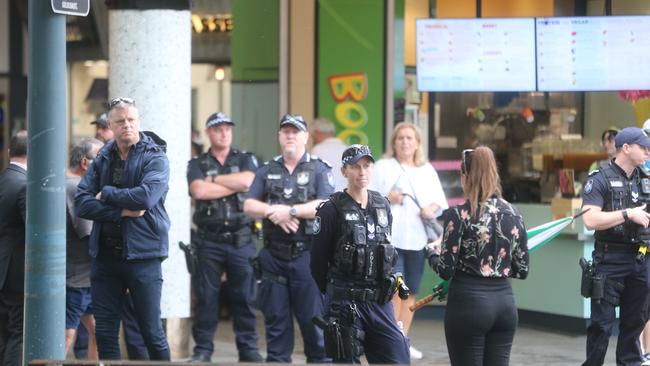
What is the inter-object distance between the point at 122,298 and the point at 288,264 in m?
1.30

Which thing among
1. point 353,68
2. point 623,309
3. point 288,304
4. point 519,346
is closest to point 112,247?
point 288,304

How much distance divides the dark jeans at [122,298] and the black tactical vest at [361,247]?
1.36m

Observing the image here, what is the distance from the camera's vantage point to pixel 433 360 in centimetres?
1034

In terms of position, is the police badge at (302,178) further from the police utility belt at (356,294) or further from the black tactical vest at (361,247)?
the police utility belt at (356,294)

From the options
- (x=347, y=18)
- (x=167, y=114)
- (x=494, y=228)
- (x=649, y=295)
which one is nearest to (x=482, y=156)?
(x=494, y=228)

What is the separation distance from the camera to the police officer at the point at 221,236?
987cm

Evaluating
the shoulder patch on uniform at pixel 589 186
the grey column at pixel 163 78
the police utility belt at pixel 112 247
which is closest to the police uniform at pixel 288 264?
the grey column at pixel 163 78

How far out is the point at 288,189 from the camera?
909 centimetres

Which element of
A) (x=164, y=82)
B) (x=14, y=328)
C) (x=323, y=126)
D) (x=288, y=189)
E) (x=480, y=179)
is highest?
(x=164, y=82)

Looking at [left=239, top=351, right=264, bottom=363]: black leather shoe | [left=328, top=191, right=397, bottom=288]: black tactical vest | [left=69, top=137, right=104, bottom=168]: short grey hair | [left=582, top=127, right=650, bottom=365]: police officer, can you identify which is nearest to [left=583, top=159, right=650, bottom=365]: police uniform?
[left=582, top=127, right=650, bottom=365]: police officer

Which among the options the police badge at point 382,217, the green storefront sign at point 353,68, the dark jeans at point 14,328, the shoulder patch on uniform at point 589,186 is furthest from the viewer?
the green storefront sign at point 353,68

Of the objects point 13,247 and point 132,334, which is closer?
point 13,247

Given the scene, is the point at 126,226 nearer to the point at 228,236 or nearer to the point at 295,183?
the point at 295,183

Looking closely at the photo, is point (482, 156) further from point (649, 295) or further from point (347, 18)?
point (347, 18)
